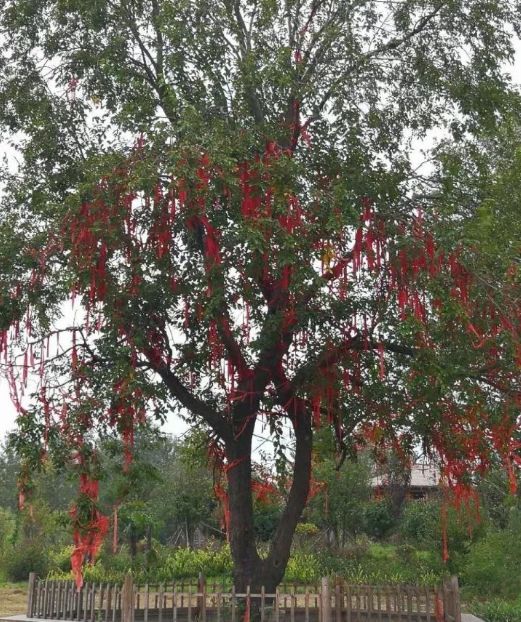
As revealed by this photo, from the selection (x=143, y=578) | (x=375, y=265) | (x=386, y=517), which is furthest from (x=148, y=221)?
(x=386, y=517)

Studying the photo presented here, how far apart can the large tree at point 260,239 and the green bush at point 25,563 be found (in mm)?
15413

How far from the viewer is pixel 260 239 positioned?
9.04 metres

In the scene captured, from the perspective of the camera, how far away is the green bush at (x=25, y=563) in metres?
25.7

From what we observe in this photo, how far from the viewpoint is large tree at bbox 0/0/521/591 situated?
9.90 meters

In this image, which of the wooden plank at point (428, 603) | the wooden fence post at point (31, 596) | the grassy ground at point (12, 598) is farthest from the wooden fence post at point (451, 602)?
the grassy ground at point (12, 598)

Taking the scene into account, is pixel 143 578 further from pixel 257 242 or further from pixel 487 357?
pixel 257 242

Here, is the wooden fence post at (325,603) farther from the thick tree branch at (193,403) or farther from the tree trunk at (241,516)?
the thick tree branch at (193,403)

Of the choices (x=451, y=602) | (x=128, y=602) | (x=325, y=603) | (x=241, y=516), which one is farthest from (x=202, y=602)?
(x=451, y=602)

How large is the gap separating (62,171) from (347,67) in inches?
183

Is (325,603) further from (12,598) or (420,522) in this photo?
(420,522)

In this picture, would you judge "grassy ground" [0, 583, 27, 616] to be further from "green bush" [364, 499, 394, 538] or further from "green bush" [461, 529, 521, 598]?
"green bush" [364, 499, 394, 538]

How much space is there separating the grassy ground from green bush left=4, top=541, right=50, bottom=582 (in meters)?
0.82

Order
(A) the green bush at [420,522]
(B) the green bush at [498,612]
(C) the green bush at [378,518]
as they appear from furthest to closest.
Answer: (C) the green bush at [378,518], (A) the green bush at [420,522], (B) the green bush at [498,612]

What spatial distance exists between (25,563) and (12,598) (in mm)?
4886
